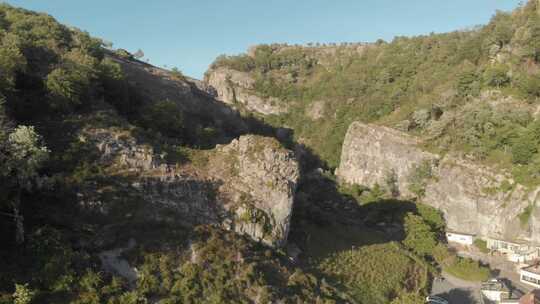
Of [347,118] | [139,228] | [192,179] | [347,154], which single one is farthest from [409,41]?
[139,228]

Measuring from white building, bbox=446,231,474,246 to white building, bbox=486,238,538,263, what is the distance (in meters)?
1.74

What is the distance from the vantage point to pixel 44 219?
19781mm

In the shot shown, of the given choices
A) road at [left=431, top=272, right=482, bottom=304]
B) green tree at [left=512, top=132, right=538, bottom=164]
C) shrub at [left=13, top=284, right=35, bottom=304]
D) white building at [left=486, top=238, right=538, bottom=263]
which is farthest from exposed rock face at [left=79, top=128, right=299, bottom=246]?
green tree at [left=512, top=132, right=538, bottom=164]

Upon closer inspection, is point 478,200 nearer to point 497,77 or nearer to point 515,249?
point 515,249

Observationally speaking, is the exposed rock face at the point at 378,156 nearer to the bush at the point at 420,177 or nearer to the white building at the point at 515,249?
the bush at the point at 420,177

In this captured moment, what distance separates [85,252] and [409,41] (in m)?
75.2

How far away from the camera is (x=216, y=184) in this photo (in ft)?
86.1

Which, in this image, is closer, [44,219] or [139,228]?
[44,219]

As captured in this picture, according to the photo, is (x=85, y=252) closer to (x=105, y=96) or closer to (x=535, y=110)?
(x=105, y=96)

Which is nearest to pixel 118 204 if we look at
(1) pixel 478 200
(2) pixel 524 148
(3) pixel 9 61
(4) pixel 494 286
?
(3) pixel 9 61

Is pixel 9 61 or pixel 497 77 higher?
pixel 497 77

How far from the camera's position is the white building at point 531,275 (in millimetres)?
30672

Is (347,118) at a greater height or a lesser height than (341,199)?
greater

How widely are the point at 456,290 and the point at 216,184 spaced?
1971 centimetres
